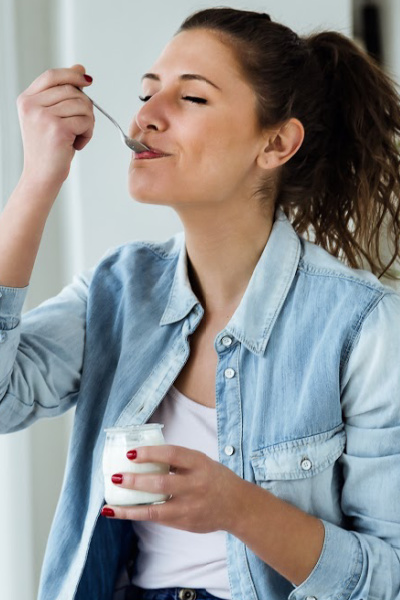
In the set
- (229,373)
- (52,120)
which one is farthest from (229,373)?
(52,120)

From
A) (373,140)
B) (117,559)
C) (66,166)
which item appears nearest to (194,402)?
(117,559)

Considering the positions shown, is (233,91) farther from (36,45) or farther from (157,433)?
(36,45)

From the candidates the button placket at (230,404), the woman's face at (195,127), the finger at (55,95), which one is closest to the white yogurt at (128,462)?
the button placket at (230,404)

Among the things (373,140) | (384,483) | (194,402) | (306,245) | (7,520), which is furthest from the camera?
(7,520)

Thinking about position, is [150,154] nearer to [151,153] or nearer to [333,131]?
[151,153]

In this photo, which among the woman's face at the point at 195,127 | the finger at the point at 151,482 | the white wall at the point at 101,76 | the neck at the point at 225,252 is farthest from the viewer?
the white wall at the point at 101,76

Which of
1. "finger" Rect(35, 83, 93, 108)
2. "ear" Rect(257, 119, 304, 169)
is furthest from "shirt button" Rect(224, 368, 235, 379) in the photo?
"finger" Rect(35, 83, 93, 108)

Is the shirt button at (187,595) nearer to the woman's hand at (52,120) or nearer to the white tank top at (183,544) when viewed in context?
the white tank top at (183,544)

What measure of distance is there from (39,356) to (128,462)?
462 mm

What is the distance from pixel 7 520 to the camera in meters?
2.12

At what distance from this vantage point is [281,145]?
1.62m

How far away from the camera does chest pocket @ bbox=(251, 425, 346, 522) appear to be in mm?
1418

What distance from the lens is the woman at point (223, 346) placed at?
140 centimetres

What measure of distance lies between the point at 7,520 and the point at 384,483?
1056mm
